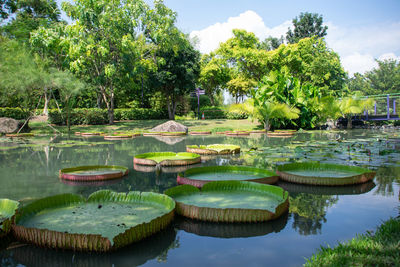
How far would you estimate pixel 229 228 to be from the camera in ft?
11.0

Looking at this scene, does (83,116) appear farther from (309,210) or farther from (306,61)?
(306,61)

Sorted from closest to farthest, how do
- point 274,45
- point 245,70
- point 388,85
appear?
point 245,70 < point 274,45 < point 388,85

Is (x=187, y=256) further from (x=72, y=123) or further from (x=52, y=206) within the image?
(x=72, y=123)

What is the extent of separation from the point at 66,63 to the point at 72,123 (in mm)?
5658

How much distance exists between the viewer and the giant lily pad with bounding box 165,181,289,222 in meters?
3.40

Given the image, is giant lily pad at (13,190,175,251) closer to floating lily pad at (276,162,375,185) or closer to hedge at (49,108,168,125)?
floating lily pad at (276,162,375,185)

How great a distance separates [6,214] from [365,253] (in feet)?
11.4

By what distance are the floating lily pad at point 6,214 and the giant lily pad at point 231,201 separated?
67.1 inches

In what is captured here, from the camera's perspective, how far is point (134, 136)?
16.1m

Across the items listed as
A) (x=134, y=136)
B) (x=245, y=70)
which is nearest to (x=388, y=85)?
(x=245, y=70)

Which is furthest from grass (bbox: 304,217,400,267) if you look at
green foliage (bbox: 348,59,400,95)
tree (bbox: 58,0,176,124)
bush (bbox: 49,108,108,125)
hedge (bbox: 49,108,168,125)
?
green foliage (bbox: 348,59,400,95)

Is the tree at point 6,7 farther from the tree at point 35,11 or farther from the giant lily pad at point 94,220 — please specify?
the giant lily pad at point 94,220

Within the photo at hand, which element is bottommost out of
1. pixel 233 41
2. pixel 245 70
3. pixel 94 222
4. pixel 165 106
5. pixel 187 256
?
pixel 187 256

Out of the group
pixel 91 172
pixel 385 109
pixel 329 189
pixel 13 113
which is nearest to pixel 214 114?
pixel 385 109
